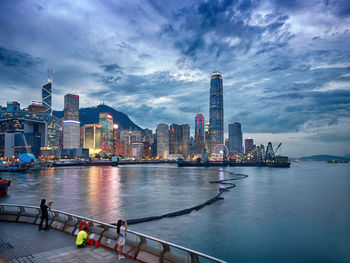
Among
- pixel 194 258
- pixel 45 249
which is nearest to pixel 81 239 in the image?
pixel 45 249

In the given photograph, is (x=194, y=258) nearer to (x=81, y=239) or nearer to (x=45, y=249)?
(x=81, y=239)

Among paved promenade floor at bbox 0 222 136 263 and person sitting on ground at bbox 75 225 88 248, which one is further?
person sitting on ground at bbox 75 225 88 248

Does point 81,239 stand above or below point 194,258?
below

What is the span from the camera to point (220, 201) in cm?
5106

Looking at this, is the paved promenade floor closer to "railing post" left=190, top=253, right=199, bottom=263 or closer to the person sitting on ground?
the person sitting on ground

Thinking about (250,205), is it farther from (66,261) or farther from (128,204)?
(66,261)

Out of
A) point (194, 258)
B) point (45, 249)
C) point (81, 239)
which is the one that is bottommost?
point (45, 249)

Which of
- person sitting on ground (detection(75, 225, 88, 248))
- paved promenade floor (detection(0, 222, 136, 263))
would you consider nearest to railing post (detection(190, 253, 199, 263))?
paved promenade floor (detection(0, 222, 136, 263))

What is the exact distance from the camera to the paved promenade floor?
1286cm

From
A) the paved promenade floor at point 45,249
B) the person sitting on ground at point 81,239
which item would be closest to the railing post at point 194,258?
the paved promenade floor at point 45,249

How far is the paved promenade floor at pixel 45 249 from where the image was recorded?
12.9 meters

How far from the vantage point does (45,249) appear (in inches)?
559

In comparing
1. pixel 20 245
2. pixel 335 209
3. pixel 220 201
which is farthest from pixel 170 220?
pixel 335 209

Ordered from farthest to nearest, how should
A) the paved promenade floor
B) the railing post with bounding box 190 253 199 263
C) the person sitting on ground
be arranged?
1. the person sitting on ground
2. the paved promenade floor
3. the railing post with bounding box 190 253 199 263
